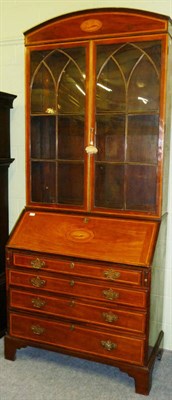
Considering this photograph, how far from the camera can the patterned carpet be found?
227 cm

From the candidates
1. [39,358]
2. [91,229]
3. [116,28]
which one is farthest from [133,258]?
[116,28]

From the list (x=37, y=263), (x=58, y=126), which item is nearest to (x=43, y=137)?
(x=58, y=126)

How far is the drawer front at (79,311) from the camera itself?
2.22 m

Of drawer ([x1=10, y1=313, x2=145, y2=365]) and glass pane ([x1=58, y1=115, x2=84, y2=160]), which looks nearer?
drawer ([x1=10, y1=313, x2=145, y2=365])

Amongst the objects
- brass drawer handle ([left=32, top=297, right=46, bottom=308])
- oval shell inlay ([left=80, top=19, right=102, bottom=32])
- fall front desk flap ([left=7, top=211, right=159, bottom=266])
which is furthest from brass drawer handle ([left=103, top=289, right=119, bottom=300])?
oval shell inlay ([left=80, top=19, right=102, bottom=32])

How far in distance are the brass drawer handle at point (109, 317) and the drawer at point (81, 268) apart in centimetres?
21

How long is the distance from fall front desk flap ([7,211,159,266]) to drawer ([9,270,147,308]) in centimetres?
17

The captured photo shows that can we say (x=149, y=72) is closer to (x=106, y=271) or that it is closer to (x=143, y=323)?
(x=106, y=271)

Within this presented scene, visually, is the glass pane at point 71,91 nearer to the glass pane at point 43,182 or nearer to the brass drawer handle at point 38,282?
the glass pane at point 43,182

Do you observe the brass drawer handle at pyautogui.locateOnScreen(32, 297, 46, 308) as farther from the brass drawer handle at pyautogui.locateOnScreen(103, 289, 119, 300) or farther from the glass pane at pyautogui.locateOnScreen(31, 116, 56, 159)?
the glass pane at pyautogui.locateOnScreen(31, 116, 56, 159)

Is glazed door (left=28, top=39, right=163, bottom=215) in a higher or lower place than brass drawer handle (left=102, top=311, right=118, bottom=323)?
higher

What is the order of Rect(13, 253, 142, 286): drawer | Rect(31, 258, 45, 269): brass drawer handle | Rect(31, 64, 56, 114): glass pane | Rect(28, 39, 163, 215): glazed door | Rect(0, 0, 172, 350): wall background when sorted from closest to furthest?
Rect(13, 253, 142, 286): drawer
Rect(28, 39, 163, 215): glazed door
Rect(31, 258, 45, 269): brass drawer handle
Rect(31, 64, 56, 114): glass pane
Rect(0, 0, 172, 350): wall background

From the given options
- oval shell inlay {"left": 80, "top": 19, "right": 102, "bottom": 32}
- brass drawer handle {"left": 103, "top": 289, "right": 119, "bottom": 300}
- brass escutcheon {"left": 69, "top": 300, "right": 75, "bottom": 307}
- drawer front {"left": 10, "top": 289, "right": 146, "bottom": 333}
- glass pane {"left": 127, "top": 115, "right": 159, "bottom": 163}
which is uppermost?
oval shell inlay {"left": 80, "top": 19, "right": 102, "bottom": 32}

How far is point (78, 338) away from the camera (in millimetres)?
2391
